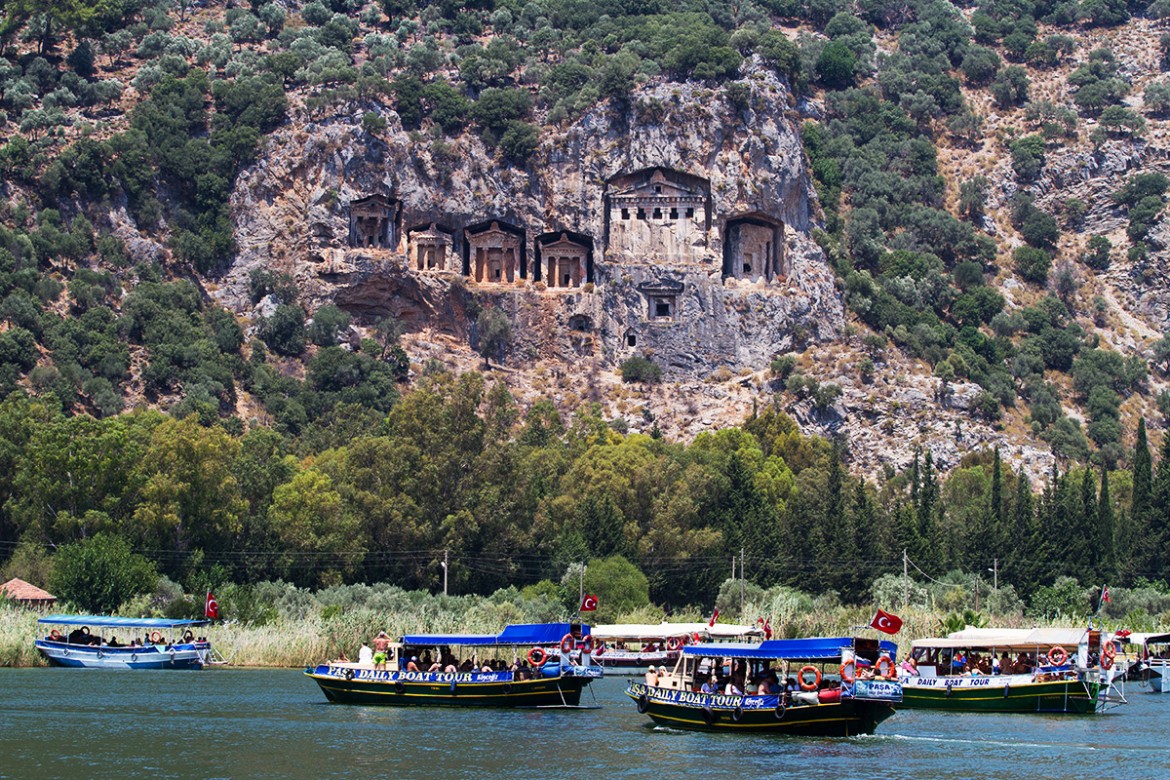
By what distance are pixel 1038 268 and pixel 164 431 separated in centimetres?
9048

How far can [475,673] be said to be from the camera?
79.6 m

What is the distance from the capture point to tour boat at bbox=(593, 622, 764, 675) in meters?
102

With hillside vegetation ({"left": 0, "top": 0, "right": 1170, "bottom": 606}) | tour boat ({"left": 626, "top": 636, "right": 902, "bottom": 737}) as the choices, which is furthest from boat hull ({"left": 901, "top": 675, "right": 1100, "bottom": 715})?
hillside vegetation ({"left": 0, "top": 0, "right": 1170, "bottom": 606})

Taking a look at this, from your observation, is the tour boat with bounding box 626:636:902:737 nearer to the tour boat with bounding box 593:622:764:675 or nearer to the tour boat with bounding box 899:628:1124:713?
the tour boat with bounding box 899:628:1124:713

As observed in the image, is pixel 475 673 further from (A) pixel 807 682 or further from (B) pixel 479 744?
(A) pixel 807 682

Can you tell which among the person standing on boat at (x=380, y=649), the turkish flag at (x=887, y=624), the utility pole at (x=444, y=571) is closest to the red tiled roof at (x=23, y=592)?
the utility pole at (x=444, y=571)

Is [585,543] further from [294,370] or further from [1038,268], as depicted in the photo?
[1038,268]

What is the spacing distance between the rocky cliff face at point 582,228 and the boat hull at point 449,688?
261ft

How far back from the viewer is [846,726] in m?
71.4

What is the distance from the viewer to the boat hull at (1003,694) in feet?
275

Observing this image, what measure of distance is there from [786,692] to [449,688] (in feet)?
47.9

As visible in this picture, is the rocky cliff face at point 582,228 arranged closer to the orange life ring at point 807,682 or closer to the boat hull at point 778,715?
the orange life ring at point 807,682

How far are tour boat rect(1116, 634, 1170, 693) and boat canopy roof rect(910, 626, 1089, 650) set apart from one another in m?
12.1

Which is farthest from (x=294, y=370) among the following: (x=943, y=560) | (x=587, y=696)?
(x=587, y=696)
